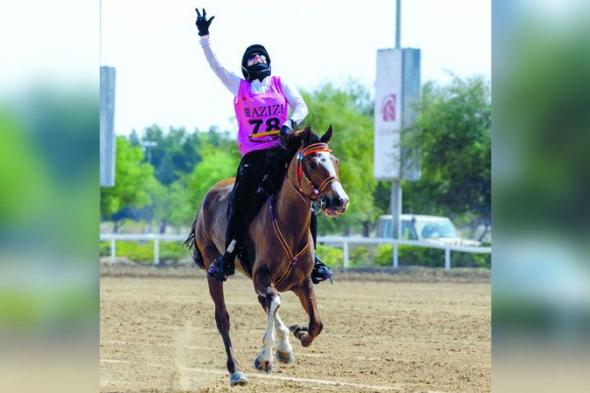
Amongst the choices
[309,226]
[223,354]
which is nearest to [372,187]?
[223,354]

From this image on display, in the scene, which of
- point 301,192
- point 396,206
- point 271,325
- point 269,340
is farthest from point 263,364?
point 396,206

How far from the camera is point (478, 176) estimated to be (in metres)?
37.6

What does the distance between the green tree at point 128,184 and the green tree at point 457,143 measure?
1006 centimetres

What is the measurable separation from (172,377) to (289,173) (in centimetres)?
290

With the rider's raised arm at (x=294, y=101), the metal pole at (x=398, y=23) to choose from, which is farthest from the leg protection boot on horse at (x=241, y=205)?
the metal pole at (x=398, y=23)

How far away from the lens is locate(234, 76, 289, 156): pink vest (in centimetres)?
1015

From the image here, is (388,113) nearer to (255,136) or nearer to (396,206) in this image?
(396,206)

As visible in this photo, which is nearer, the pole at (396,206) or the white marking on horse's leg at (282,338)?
the white marking on horse's leg at (282,338)

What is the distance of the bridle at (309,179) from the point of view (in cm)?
914

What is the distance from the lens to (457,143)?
37625 mm

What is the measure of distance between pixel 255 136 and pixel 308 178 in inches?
42.9

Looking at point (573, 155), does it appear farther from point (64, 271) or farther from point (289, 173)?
point (289, 173)

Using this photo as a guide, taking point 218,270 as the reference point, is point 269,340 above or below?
below

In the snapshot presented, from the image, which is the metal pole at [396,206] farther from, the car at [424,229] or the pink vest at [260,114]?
the pink vest at [260,114]
